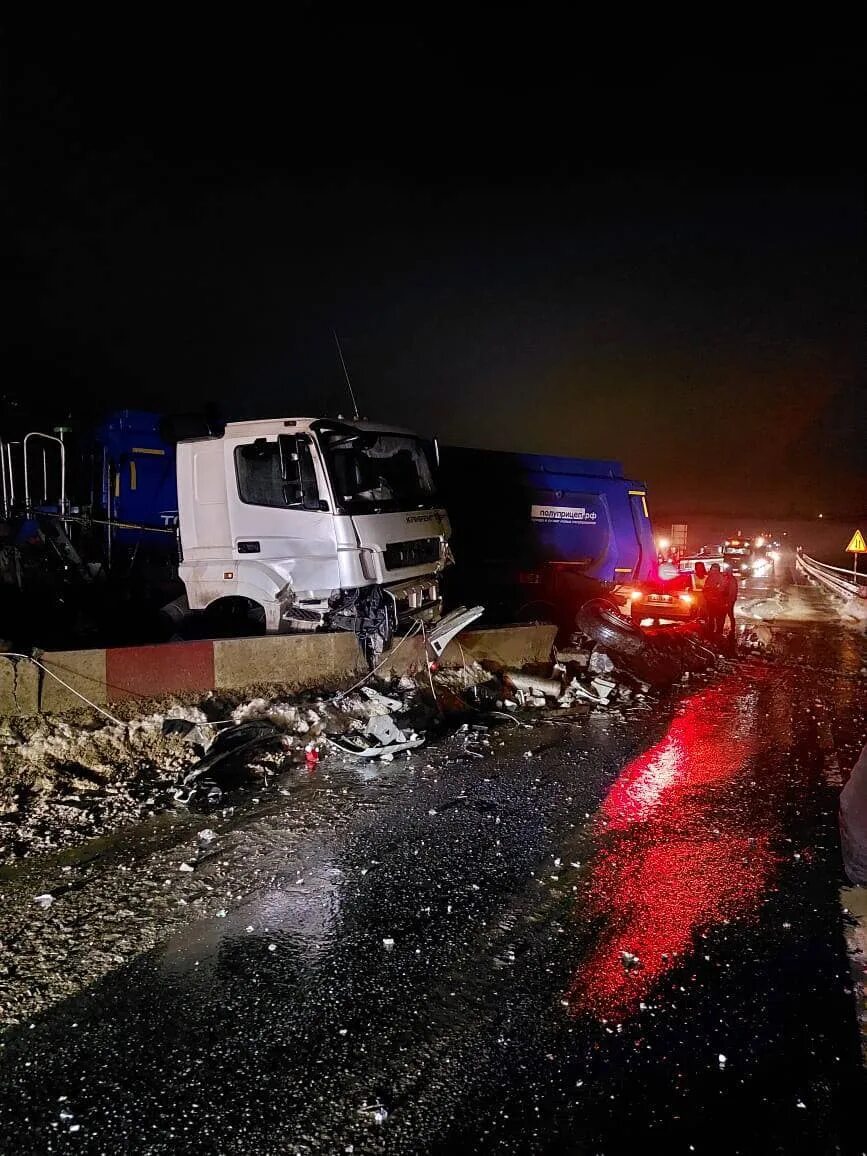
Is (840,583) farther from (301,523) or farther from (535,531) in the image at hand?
(301,523)

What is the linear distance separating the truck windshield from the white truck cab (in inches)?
0.6

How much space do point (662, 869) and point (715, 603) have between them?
8618 mm

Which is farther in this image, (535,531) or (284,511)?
(535,531)

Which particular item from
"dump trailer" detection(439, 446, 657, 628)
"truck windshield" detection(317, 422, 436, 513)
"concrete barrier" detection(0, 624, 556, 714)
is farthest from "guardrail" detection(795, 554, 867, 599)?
"concrete barrier" detection(0, 624, 556, 714)

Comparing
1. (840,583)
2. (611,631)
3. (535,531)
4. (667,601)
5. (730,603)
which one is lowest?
(840,583)

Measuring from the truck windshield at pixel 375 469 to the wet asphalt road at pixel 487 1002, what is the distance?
359cm

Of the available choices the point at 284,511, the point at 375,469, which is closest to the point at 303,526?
the point at 284,511

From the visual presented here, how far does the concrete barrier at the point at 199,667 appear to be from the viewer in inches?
240

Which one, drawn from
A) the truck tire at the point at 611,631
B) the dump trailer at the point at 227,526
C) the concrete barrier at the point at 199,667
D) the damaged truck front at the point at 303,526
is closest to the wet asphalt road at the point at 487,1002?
the concrete barrier at the point at 199,667

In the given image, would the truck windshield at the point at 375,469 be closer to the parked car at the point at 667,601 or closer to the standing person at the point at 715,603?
the parked car at the point at 667,601

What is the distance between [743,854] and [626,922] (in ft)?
4.11

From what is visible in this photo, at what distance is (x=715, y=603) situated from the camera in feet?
39.7

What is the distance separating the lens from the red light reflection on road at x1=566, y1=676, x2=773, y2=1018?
3.26 m

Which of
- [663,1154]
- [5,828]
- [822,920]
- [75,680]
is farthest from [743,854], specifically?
[75,680]
